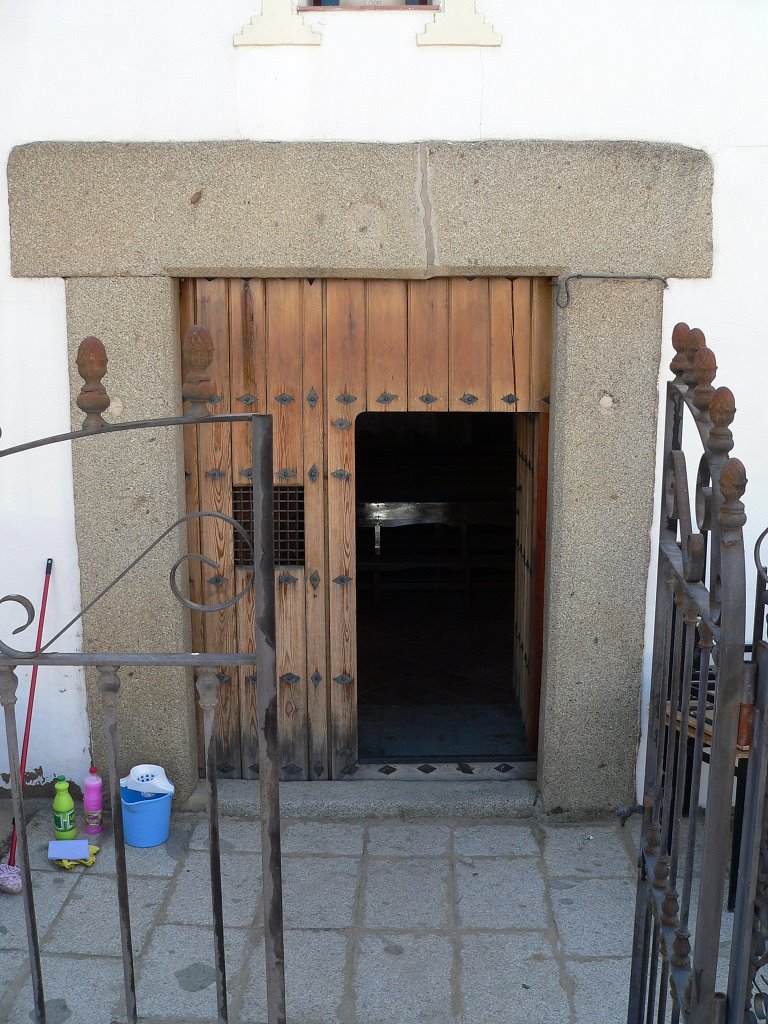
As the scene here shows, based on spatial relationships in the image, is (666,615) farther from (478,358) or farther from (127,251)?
(127,251)

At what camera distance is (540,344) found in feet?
15.4

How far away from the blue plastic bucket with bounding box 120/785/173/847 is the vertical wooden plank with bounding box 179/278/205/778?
0.42 metres

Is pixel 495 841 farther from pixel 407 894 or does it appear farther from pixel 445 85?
pixel 445 85

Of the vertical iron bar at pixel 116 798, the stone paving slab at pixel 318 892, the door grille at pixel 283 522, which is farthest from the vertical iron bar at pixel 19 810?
the door grille at pixel 283 522

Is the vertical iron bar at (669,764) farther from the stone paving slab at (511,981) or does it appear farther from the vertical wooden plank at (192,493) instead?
the vertical wooden plank at (192,493)

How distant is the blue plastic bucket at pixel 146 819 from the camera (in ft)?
14.9

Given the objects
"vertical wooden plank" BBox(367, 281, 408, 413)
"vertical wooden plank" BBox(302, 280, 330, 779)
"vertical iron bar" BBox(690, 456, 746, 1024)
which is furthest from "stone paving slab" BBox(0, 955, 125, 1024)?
"vertical wooden plank" BBox(367, 281, 408, 413)

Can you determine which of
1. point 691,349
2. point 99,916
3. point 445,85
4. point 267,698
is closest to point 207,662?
point 267,698

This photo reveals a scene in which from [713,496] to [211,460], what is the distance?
306 centimetres

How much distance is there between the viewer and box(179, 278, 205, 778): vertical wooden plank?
4652 mm

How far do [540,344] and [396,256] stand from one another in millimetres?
775

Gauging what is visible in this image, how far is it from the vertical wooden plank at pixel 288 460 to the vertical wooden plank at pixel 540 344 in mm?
1041

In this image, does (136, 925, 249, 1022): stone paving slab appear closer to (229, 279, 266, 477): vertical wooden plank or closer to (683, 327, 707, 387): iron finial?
(229, 279, 266, 477): vertical wooden plank

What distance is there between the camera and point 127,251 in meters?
4.43
